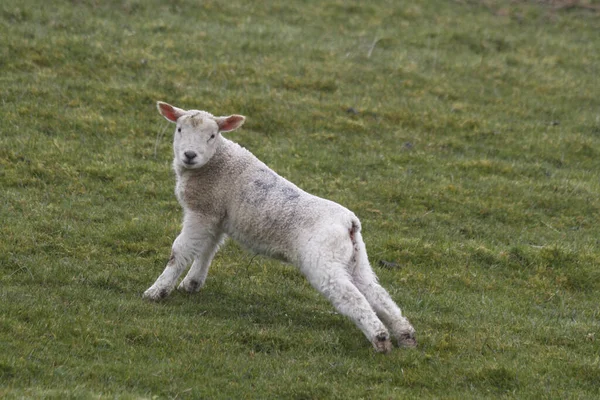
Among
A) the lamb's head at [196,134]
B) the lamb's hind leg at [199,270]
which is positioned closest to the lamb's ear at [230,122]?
the lamb's head at [196,134]

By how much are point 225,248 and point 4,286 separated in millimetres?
3347

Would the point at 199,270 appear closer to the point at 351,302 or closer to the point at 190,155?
the point at 190,155

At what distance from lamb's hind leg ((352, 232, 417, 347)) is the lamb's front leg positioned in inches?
74.5

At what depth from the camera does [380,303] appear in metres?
9.16

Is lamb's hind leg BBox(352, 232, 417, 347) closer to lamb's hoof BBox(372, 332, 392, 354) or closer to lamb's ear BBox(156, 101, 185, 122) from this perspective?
lamb's hoof BBox(372, 332, 392, 354)

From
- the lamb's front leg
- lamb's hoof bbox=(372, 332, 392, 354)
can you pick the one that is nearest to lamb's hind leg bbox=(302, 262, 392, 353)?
lamb's hoof bbox=(372, 332, 392, 354)

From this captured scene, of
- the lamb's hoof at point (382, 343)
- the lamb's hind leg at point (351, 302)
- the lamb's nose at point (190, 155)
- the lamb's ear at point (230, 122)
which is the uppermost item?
the lamb's ear at point (230, 122)

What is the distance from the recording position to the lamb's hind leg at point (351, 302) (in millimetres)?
8633

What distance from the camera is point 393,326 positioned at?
359 inches

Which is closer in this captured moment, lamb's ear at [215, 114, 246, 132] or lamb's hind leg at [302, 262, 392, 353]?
lamb's hind leg at [302, 262, 392, 353]

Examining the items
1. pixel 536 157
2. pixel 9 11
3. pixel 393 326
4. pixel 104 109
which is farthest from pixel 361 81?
pixel 393 326

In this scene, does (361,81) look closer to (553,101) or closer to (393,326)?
(553,101)

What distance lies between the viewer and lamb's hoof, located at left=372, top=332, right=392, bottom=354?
28.5ft

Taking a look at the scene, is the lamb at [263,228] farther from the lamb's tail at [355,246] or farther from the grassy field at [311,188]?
the grassy field at [311,188]
